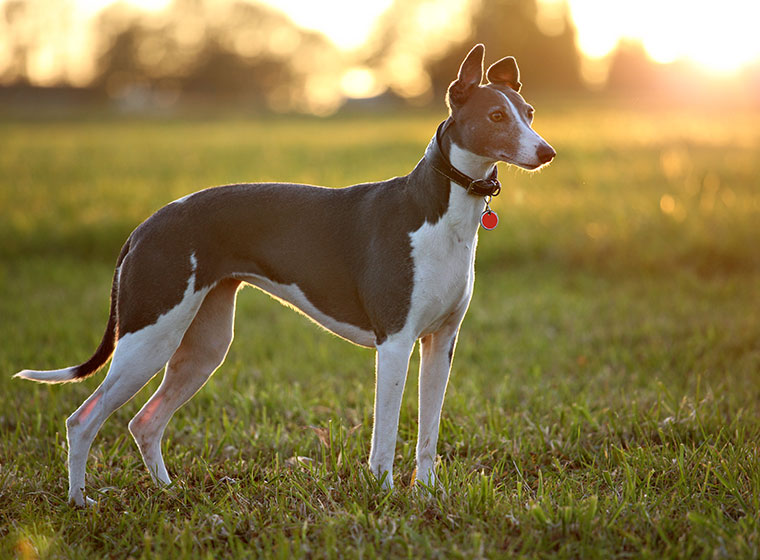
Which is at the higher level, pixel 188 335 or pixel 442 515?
pixel 188 335

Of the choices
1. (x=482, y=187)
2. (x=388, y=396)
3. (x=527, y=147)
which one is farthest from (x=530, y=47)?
(x=388, y=396)

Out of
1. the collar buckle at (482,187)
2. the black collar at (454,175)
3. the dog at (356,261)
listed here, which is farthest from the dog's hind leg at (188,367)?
the collar buckle at (482,187)

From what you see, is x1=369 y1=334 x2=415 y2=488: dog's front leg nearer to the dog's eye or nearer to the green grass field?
the green grass field

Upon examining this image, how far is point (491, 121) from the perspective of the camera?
341 cm

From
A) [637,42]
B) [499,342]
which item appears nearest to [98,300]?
[499,342]

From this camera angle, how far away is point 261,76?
67438 mm

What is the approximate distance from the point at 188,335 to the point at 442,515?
175cm

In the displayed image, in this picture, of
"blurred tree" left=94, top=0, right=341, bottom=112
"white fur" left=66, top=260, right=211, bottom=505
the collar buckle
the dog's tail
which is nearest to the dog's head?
the collar buckle

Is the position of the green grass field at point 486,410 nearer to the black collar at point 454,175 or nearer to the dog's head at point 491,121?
the black collar at point 454,175

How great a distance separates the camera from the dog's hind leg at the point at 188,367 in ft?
13.6

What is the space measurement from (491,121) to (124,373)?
2.18 meters

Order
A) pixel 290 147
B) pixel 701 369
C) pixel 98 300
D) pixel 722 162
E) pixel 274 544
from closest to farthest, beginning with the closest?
pixel 274 544 → pixel 701 369 → pixel 98 300 → pixel 722 162 → pixel 290 147

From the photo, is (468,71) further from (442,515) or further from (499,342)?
(499,342)

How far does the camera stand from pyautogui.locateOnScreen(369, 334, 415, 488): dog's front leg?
143 inches
